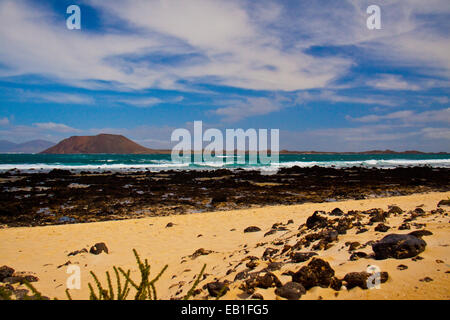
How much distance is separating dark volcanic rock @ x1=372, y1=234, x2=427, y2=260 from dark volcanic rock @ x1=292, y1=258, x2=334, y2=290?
36.9 inches

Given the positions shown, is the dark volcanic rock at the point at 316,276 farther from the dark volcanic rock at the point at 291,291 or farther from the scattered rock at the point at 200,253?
the scattered rock at the point at 200,253

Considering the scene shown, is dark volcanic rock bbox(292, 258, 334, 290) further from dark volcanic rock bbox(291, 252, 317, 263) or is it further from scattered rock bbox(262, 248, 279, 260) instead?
scattered rock bbox(262, 248, 279, 260)

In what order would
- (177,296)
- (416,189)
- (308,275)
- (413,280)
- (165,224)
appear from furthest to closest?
(416,189), (165,224), (177,296), (308,275), (413,280)

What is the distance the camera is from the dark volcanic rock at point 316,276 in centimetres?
351

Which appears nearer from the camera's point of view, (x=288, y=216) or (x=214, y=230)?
(x=214, y=230)

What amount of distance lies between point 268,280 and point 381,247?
64.3 inches

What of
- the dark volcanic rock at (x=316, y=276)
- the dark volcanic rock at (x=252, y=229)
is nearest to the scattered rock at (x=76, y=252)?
the dark volcanic rock at (x=252, y=229)

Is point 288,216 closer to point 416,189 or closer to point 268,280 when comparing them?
point 268,280

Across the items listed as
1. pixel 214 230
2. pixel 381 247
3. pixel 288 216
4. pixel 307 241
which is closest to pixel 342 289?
pixel 381 247

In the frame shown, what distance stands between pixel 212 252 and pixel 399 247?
3565 mm

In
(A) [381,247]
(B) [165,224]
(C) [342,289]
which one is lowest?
(B) [165,224]

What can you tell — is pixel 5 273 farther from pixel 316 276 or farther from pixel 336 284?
pixel 336 284

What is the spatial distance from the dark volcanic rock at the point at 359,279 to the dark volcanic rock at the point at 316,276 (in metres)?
0.21

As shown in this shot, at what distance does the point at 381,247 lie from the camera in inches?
159
